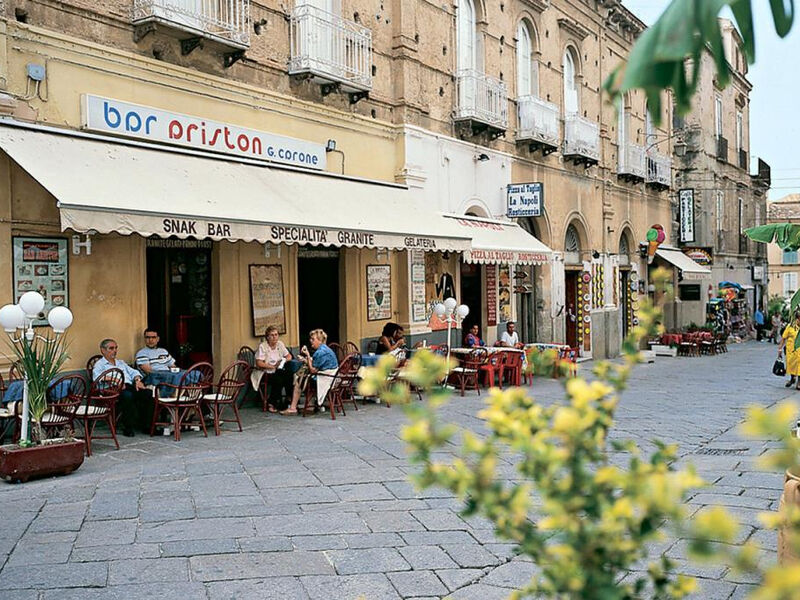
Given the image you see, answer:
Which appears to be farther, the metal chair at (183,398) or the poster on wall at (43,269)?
the metal chair at (183,398)

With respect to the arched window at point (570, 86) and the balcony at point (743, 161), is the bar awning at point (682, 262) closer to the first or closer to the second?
the arched window at point (570, 86)

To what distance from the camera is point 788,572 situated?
1.07 metres

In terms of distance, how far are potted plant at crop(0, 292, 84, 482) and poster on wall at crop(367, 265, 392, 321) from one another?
272 inches

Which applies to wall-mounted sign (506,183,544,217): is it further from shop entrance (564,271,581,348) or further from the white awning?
shop entrance (564,271,581,348)

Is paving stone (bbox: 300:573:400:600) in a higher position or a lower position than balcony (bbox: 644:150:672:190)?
lower

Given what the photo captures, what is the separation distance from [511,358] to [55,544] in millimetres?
9959

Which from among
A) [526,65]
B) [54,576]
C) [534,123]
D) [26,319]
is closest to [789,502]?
[54,576]

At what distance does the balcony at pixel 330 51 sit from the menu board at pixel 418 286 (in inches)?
118

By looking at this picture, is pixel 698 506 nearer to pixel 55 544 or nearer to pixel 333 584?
pixel 333 584

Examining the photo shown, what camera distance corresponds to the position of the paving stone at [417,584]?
14.7 feet

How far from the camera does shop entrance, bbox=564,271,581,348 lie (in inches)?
829

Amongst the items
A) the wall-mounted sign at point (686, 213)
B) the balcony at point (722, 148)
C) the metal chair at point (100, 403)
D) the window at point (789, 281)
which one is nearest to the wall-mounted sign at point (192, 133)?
the metal chair at point (100, 403)

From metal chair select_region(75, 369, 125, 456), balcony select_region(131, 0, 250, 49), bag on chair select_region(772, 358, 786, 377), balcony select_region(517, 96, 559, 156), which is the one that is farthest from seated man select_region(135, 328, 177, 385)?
bag on chair select_region(772, 358, 786, 377)

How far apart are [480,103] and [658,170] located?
11565 mm
